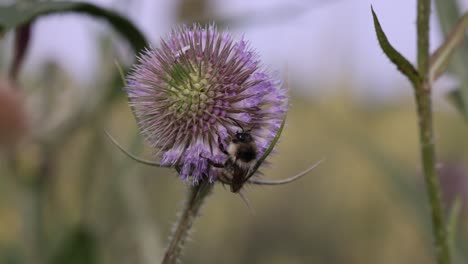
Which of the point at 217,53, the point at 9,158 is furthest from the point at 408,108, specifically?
the point at 217,53

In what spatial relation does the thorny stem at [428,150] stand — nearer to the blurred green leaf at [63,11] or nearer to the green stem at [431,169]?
the green stem at [431,169]

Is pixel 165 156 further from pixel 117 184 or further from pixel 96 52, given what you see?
pixel 96 52

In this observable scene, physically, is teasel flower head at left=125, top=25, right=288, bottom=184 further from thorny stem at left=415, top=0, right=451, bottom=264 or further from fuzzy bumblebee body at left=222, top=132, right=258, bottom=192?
thorny stem at left=415, top=0, right=451, bottom=264

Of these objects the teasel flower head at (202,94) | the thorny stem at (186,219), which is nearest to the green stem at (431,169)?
the teasel flower head at (202,94)

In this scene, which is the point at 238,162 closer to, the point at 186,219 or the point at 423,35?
the point at 186,219

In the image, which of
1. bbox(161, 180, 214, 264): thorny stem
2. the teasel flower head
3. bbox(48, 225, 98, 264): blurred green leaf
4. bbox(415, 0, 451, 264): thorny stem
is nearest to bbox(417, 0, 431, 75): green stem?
bbox(415, 0, 451, 264): thorny stem

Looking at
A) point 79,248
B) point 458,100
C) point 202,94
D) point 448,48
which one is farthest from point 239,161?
point 79,248
